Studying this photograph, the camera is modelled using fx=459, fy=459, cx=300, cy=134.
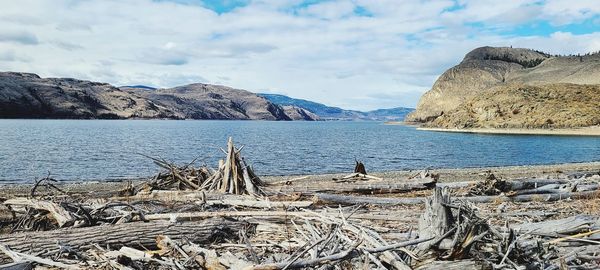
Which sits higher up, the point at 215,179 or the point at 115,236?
the point at 215,179

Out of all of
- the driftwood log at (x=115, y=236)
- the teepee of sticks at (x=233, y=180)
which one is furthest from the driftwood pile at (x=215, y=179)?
the driftwood log at (x=115, y=236)

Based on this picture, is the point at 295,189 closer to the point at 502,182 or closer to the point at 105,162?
the point at 502,182

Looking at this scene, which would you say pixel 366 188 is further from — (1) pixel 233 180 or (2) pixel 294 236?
(2) pixel 294 236

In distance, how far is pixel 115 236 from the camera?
23.3 feet

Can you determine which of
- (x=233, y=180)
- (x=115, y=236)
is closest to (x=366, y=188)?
(x=233, y=180)

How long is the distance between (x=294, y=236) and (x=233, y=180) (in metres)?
5.37

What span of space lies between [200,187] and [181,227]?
17.4 ft

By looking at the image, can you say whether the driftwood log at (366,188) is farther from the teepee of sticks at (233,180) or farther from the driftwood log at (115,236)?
the driftwood log at (115,236)

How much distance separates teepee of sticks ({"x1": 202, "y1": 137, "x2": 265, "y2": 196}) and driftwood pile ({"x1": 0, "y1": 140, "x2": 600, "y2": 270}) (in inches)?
26.9

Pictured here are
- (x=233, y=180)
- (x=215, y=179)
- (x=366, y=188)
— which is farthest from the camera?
(x=366, y=188)

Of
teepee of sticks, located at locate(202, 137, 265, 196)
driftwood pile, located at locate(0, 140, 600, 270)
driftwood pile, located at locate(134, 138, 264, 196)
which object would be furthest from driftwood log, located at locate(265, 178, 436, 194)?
driftwood pile, located at locate(0, 140, 600, 270)

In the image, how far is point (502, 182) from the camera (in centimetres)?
1315

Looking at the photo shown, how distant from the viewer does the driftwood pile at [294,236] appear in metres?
5.54

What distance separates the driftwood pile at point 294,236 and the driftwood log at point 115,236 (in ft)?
0.05
